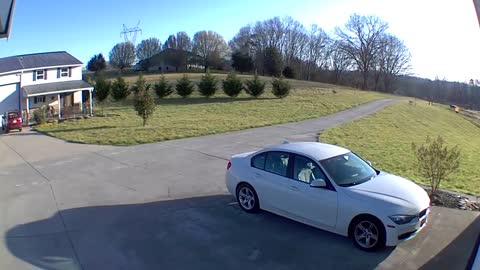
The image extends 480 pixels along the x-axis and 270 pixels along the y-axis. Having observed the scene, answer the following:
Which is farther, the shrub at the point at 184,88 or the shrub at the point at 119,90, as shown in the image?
the shrub at the point at 184,88

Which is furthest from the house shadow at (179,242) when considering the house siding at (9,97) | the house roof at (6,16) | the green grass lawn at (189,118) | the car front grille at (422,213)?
the house siding at (9,97)

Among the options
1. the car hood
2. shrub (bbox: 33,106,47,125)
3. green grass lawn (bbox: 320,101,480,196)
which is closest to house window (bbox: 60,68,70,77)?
shrub (bbox: 33,106,47,125)

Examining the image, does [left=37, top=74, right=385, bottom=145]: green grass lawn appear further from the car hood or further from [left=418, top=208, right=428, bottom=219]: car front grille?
[left=418, top=208, right=428, bottom=219]: car front grille

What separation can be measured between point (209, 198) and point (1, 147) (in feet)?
49.1

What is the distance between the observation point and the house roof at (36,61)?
32.0m

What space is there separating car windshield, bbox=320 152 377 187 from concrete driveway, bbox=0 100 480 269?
3.27 feet

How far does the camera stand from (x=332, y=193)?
624cm

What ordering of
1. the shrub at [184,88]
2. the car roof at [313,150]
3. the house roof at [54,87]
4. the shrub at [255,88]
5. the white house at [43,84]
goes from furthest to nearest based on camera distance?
1. the shrub at [184,88]
2. the shrub at [255,88]
3. the house roof at [54,87]
4. the white house at [43,84]
5. the car roof at [313,150]

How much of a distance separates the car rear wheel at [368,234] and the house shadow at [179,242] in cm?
13

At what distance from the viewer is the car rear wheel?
18.9ft

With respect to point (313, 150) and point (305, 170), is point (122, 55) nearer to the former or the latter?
point (313, 150)

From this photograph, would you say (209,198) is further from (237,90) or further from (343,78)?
(343,78)

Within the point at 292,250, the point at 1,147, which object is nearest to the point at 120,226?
the point at 292,250

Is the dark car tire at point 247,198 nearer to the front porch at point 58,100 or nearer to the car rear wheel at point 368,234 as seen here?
the car rear wheel at point 368,234
